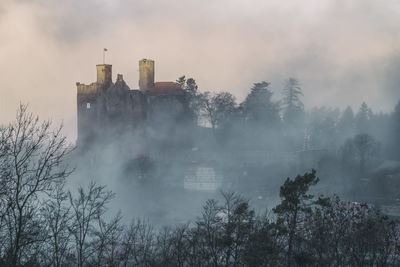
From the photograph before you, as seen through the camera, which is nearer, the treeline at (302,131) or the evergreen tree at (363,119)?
the treeline at (302,131)

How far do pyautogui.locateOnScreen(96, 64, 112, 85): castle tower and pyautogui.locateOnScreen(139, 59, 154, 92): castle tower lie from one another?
5094mm

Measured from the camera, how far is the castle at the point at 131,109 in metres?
87.9

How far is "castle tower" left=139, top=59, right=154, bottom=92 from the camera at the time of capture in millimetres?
91312

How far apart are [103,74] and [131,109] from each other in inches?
300

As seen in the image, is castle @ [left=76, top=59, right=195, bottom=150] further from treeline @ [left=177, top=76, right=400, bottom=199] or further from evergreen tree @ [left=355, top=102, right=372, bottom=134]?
evergreen tree @ [left=355, top=102, right=372, bottom=134]

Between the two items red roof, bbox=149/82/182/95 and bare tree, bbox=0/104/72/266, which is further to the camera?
red roof, bbox=149/82/182/95

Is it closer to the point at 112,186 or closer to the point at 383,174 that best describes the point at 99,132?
the point at 112,186

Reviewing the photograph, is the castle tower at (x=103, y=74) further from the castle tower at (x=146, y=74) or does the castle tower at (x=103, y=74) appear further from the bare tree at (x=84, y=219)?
the bare tree at (x=84, y=219)

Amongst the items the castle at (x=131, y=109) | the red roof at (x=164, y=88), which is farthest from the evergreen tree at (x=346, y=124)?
the red roof at (x=164, y=88)

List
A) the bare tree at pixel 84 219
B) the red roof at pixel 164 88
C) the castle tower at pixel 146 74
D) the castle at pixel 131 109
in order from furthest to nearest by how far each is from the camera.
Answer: the castle tower at pixel 146 74, the red roof at pixel 164 88, the castle at pixel 131 109, the bare tree at pixel 84 219

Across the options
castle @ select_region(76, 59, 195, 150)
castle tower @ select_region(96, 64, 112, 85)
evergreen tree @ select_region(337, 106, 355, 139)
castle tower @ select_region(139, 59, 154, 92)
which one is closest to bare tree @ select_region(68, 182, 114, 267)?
castle @ select_region(76, 59, 195, 150)

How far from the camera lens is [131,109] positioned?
87938 mm

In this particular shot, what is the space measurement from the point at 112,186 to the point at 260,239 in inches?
2281

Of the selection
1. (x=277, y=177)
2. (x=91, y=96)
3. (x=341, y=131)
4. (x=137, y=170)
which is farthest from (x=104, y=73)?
(x=341, y=131)
